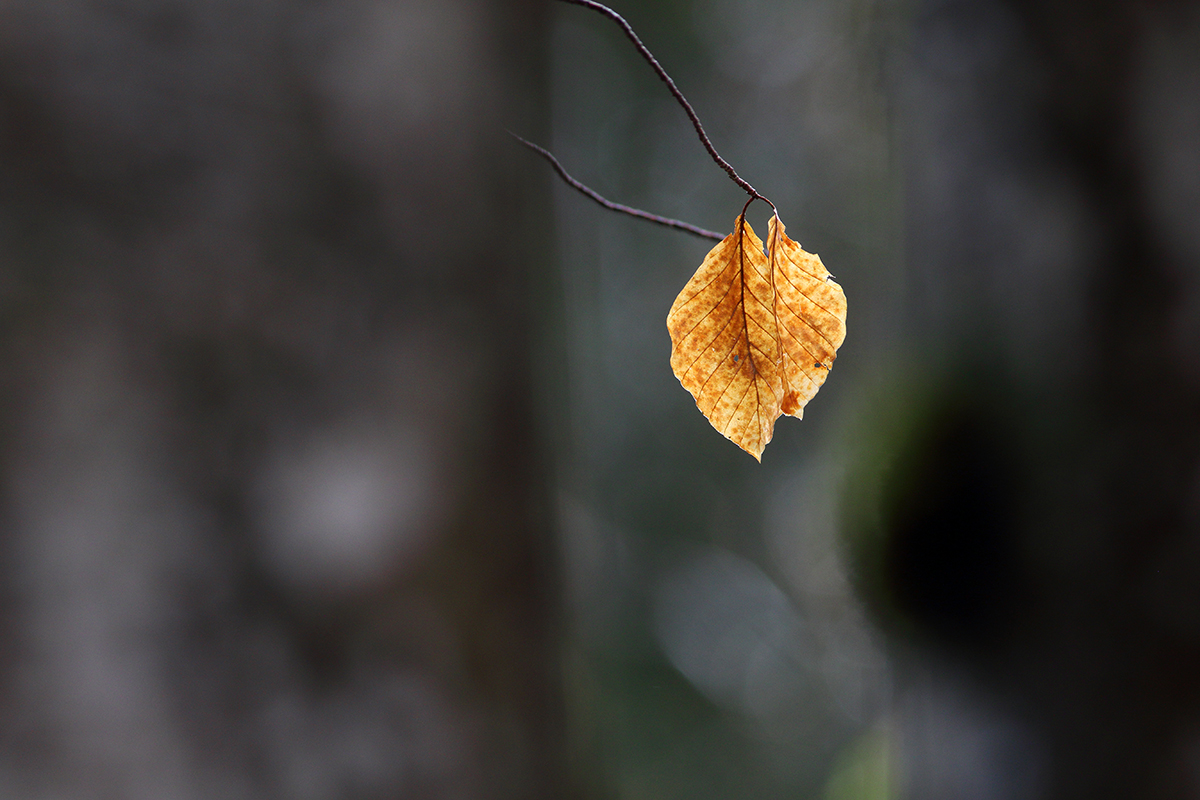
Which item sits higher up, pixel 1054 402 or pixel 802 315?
pixel 1054 402

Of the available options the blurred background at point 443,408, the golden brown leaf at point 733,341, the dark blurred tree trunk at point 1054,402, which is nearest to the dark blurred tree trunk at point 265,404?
the blurred background at point 443,408

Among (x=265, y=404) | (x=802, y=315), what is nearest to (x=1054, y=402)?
(x=802, y=315)

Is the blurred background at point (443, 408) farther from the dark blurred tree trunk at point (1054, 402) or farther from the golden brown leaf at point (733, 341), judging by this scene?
the golden brown leaf at point (733, 341)

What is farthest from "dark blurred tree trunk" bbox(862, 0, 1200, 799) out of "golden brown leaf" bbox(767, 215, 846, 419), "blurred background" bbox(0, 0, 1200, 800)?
"golden brown leaf" bbox(767, 215, 846, 419)

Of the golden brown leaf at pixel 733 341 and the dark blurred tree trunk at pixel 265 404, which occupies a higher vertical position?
the golden brown leaf at pixel 733 341

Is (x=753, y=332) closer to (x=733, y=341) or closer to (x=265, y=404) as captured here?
(x=733, y=341)
